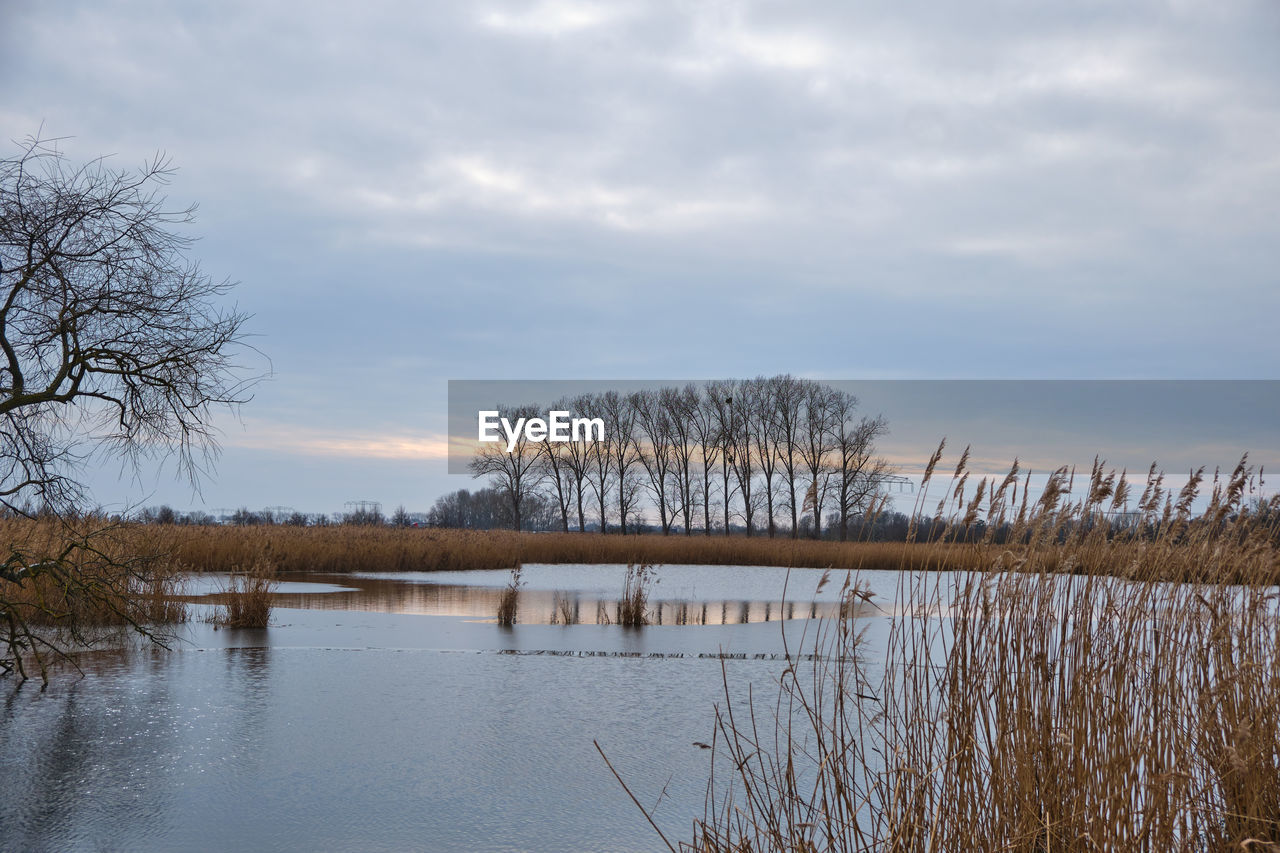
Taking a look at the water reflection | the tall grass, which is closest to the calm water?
the tall grass

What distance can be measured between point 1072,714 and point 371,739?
436cm

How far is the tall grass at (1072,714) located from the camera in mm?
2756

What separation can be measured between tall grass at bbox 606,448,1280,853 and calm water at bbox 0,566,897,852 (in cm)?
76

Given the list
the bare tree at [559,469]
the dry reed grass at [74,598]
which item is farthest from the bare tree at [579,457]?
the dry reed grass at [74,598]

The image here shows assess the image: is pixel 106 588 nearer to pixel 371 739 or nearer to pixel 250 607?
pixel 250 607

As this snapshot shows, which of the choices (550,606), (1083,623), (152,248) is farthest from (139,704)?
(550,606)

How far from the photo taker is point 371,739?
226 inches

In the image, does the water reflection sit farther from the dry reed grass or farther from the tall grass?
the tall grass

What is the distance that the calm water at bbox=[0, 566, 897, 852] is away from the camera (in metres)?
4.13

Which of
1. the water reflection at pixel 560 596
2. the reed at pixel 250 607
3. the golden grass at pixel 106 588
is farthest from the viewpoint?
the water reflection at pixel 560 596

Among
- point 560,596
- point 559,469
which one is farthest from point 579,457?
point 560,596

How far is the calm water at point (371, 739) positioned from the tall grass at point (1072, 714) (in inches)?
29.9

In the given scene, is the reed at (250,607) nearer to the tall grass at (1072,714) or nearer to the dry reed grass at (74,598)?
the dry reed grass at (74,598)

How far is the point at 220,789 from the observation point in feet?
15.3
